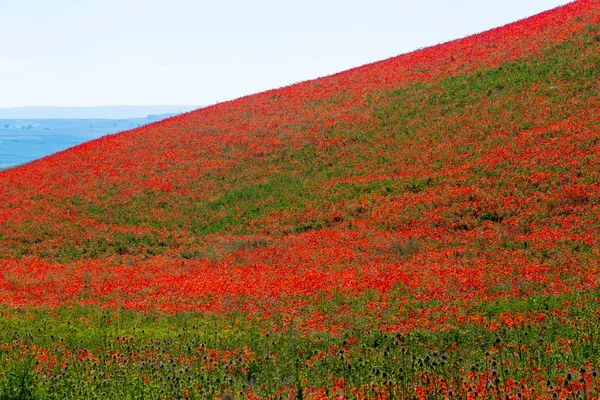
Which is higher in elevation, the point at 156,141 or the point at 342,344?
the point at 156,141

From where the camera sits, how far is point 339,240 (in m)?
25.5

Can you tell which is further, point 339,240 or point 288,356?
point 339,240

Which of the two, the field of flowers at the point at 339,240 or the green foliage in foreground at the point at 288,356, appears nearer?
the green foliage in foreground at the point at 288,356

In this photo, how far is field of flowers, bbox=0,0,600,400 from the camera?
32.0ft

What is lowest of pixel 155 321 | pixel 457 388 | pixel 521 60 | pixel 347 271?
pixel 347 271

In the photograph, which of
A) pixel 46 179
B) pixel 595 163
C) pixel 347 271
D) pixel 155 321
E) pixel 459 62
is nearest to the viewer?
pixel 155 321

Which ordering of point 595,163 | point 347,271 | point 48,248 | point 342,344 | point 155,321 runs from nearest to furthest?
point 342,344 → point 155,321 → point 347,271 → point 595,163 → point 48,248

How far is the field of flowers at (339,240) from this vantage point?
9750mm

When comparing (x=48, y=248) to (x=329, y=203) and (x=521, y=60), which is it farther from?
(x=521, y=60)

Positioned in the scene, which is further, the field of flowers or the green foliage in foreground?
the field of flowers

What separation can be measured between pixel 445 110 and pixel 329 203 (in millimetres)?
12207

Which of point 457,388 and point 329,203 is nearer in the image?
point 457,388

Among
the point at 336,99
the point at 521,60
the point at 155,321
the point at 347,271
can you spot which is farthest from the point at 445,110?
the point at 155,321

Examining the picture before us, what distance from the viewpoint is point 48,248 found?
29891 millimetres
